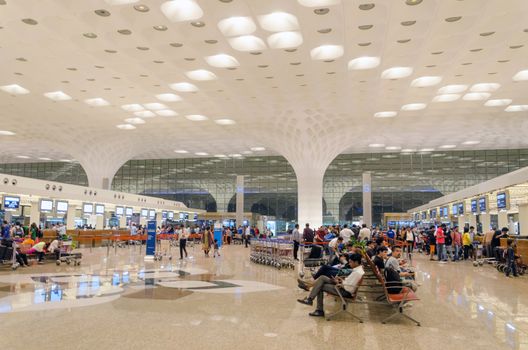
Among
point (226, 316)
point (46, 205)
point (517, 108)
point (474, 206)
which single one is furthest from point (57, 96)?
point (517, 108)

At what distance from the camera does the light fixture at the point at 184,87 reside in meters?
18.7

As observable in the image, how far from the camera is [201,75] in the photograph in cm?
1745

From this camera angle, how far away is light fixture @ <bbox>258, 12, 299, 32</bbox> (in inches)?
479

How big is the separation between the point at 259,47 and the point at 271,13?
2.38 metres

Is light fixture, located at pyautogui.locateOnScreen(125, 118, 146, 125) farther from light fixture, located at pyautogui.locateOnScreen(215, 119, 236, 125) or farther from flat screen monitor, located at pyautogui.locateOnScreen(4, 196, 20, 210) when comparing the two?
flat screen monitor, located at pyautogui.locateOnScreen(4, 196, 20, 210)

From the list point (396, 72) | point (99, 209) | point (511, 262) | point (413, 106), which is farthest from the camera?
point (99, 209)

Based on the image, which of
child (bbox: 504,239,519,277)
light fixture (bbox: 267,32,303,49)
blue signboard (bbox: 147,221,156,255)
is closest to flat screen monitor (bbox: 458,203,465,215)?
child (bbox: 504,239,519,277)

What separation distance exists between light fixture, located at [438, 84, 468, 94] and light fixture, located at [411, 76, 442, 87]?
1.04m

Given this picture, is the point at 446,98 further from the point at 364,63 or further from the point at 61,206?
the point at 61,206

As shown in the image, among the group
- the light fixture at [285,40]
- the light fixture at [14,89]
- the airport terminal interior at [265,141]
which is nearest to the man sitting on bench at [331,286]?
the airport terminal interior at [265,141]

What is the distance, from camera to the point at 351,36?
13281 millimetres

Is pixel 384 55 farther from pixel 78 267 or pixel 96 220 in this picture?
pixel 96 220

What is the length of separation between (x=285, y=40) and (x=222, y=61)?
3.03m

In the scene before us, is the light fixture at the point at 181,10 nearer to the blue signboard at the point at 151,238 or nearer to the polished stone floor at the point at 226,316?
the polished stone floor at the point at 226,316
